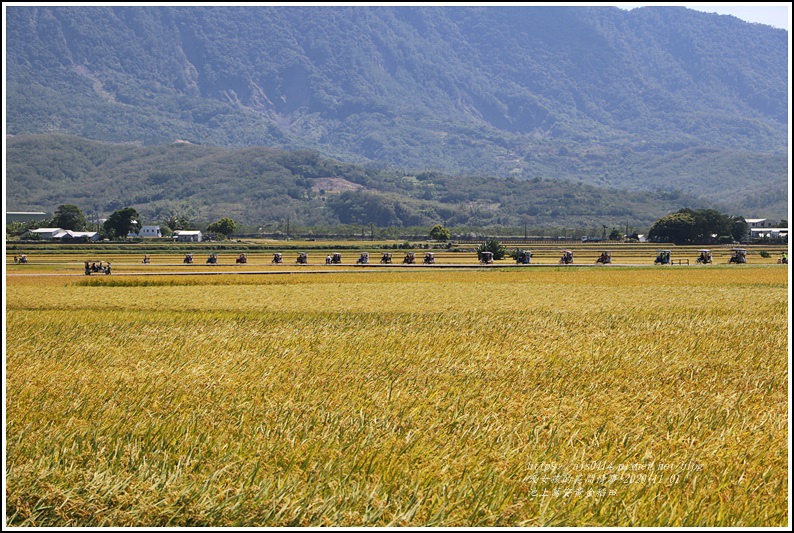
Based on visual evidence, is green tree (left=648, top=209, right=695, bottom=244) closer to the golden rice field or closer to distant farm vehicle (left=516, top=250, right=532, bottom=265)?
distant farm vehicle (left=516, top=250, right=532, bottom=265)

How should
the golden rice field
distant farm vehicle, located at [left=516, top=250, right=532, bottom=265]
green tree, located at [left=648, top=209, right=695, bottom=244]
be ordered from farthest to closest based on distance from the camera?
green tree, located at [left=648, top=209, right=695, bottom=244]
distant farm vehicle, located at [left=516, top=250, right=532, bottom=265]
the golden rice field

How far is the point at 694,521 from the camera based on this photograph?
9.56 metres

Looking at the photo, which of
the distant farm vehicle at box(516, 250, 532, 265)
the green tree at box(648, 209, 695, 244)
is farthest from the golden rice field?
the green tree at box(648, 209, 695, 244)

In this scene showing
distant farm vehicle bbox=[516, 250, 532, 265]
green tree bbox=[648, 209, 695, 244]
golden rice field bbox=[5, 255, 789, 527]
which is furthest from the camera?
green tree bbox=[648, 209, 695, 244]

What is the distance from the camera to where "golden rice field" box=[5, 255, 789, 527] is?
9.81 meters

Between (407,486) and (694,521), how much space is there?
3271 millimetres

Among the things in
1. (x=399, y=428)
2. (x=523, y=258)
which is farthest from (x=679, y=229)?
(x=399, y=428)

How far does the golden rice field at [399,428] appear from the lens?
9.81 meters

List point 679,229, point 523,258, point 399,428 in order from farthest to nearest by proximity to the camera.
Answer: point 679,229, point 523,258, point 399,428

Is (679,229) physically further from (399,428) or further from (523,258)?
(399,428)

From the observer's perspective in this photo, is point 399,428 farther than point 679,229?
No

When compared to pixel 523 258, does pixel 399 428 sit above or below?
above

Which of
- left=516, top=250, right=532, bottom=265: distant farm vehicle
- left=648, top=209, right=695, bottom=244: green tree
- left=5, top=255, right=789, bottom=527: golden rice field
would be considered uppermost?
left=648, top=209, right=695, bottom=244: green tree

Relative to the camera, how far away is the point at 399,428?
1314 centimetres
